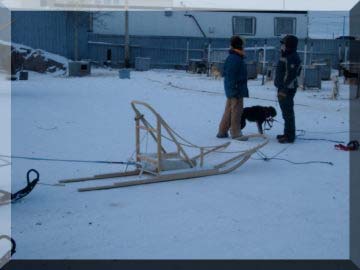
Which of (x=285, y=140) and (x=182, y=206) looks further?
(x=285, y=140)

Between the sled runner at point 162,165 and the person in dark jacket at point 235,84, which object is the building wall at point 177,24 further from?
the sled runner at point 162,165

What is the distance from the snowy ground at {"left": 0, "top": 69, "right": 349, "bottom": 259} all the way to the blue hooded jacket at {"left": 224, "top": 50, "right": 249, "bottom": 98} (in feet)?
2.54

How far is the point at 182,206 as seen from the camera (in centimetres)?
538

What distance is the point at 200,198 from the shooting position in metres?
5.66

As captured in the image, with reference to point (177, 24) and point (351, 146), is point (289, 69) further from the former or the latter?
point (177, 24)

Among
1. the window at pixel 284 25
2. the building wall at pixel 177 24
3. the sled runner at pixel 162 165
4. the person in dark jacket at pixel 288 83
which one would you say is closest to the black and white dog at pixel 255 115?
the person in dark jacket at pixel 288 83

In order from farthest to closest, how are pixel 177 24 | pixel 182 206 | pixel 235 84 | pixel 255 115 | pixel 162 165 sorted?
pixel 177 24
pixel 255 115
pixel 235 84
pixel 162 165
pixel 182 206

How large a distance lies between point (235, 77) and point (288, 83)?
2.42 feet

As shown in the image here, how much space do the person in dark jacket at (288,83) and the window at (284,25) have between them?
22.5m

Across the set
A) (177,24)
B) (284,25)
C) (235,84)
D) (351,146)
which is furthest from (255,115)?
(284,25)

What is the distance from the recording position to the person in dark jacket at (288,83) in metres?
8.56

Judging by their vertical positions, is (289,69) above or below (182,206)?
above

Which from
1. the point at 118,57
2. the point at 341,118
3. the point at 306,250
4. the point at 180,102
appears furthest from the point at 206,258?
the point at 118,57

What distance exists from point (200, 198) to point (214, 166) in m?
1.10
